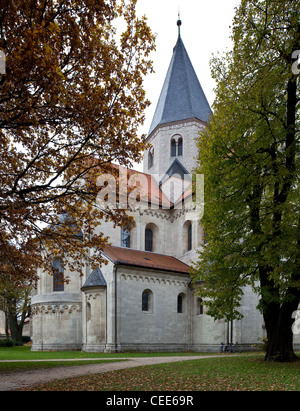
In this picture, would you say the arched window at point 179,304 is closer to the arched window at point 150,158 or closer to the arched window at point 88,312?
the arched window at point 88,312

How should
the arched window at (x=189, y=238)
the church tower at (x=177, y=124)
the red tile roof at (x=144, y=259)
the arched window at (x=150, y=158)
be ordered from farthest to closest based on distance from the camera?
the arched window at (x=150, y=158)
the church tower at (x=177, y=124)
the arched window at (x=189, y=238)
the red tile roof at (x=144, y=259)

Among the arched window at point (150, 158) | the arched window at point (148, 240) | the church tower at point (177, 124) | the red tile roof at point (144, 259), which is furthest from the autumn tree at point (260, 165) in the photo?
the arched window at point (150, 158)

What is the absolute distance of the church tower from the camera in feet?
111

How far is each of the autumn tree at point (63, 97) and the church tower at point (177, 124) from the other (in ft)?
73.7

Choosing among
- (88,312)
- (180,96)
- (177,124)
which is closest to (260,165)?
(88,312)

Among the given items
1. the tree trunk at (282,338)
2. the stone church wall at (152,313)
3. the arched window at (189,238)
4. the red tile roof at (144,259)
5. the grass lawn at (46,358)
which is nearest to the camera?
the tree trunk at (282,338)

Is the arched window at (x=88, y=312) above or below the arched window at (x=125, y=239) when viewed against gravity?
below

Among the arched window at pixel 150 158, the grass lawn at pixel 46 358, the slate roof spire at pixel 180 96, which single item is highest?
the slate roof spire at pixel 180 96

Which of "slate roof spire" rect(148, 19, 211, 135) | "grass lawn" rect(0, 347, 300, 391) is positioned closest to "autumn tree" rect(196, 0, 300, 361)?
"grass lawn" rect(0, 347, 300, 391)

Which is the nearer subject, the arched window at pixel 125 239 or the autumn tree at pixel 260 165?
the autumn tree at pixel 260 165

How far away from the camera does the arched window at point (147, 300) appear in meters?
24.1

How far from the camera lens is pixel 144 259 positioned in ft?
84.5

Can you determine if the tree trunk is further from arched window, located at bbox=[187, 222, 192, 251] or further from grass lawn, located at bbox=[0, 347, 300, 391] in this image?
arched window, located at bbox=[187, 222, 192, 251]

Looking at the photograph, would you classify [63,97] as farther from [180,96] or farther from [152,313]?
[180,96]
